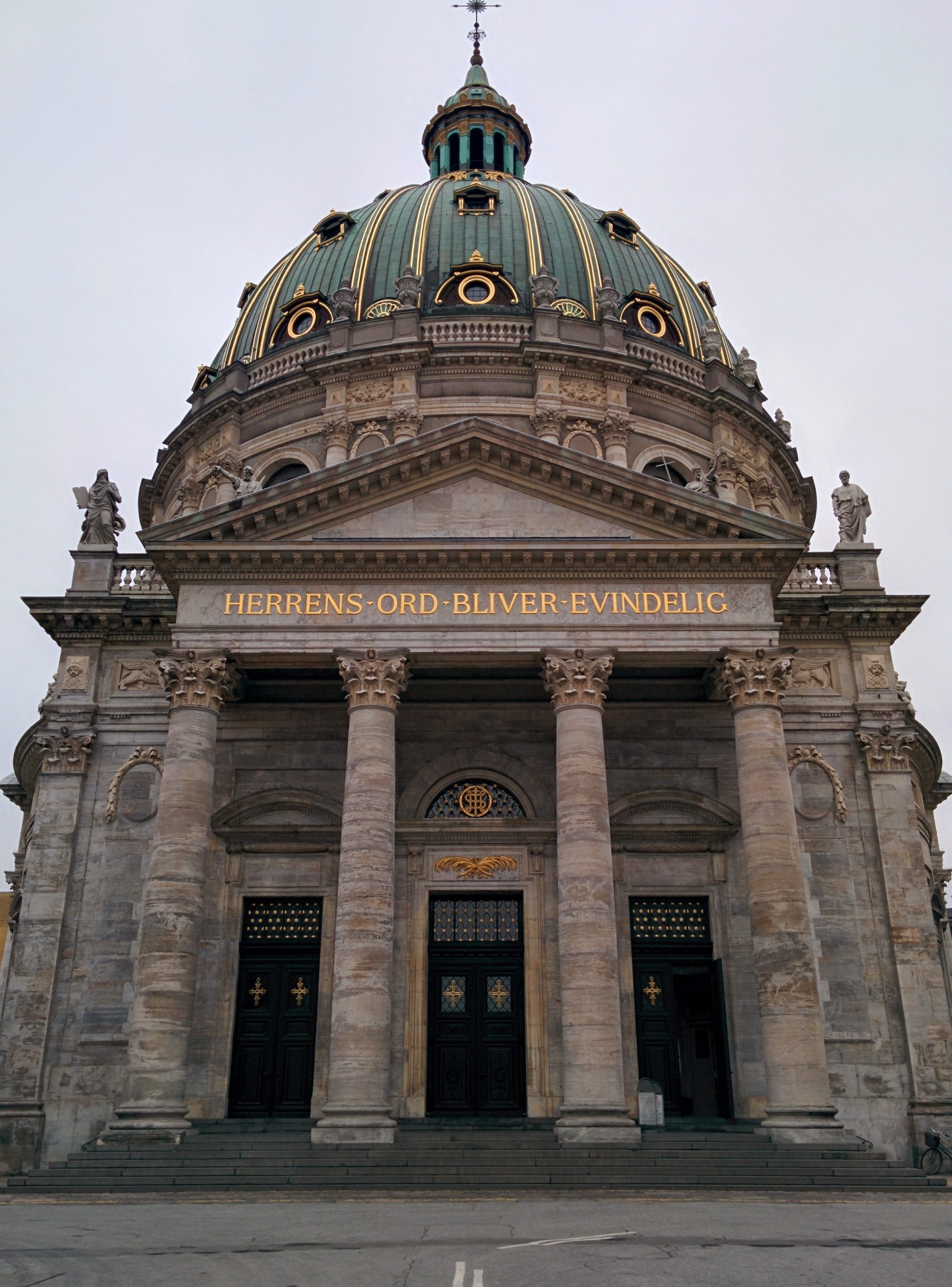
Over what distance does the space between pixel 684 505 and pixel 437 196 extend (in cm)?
2493

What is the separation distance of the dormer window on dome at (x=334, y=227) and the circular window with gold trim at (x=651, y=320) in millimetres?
12018

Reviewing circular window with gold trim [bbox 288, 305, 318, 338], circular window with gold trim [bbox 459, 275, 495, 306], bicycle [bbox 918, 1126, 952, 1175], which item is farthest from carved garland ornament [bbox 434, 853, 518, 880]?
circular window with gold trim [bbox 288, 305, 318, 338]

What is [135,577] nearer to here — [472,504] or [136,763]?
[136,763]

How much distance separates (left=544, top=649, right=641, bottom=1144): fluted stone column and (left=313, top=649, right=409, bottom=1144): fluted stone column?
3.25 meters

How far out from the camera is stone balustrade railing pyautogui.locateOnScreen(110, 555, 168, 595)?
28.8 metres

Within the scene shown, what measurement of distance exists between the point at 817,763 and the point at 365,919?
38.8 feet

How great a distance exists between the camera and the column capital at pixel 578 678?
2341 cm

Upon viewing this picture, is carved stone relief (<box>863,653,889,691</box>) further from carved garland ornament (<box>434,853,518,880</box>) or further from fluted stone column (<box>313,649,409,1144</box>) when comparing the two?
fluted stone column (<box>313,649,409,1144</box>)

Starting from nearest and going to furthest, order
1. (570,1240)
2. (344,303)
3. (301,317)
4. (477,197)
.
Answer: (570,1240) < (344,303) < (301,317) < (477,197)

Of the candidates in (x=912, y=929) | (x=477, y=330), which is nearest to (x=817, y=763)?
(x=912, y=929)

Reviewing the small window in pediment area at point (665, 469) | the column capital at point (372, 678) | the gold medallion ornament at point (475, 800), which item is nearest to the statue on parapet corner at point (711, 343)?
the small window in pediment area at point (665, 469)

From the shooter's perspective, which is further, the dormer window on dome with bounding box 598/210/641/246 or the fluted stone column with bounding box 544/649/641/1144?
the dormer window on dome with bounding box 598/210/641/246

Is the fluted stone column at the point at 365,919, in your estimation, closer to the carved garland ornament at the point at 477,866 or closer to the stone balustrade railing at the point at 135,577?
the carved garland ornament at the point at 477,866

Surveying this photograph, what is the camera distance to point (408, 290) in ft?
126
